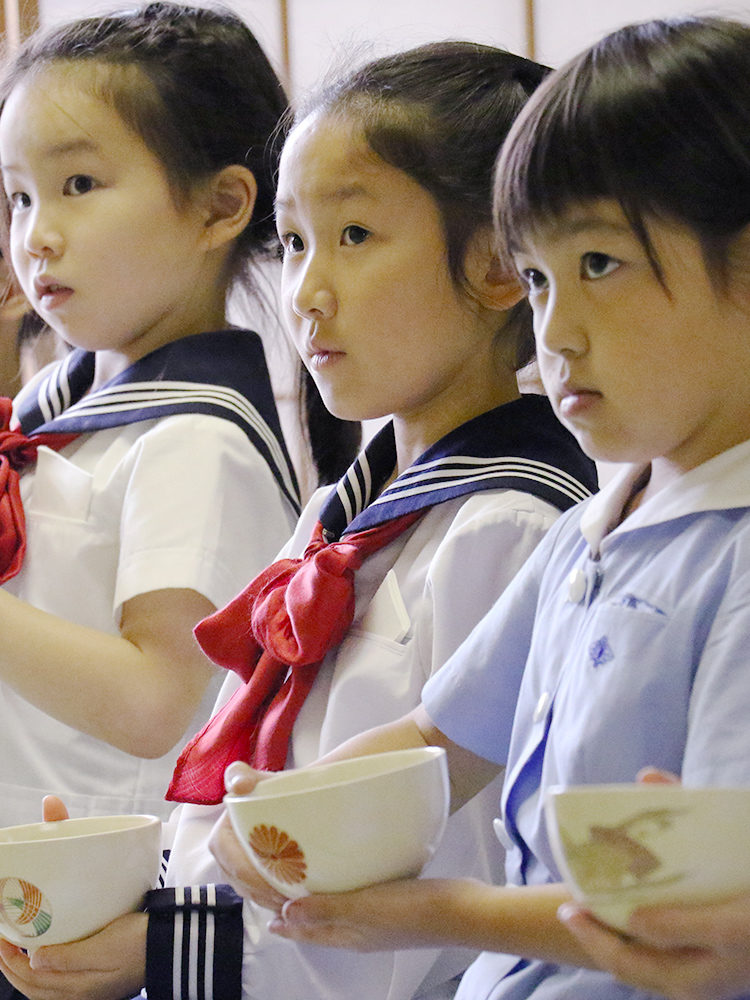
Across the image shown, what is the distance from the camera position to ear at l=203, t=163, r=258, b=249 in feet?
4.75

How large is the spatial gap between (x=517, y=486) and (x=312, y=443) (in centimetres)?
41

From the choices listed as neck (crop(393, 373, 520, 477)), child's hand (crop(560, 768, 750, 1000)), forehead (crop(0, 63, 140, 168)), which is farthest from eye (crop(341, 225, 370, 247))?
child's hand (crop(560, 768, 750, 1000))

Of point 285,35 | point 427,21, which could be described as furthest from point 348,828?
point 285,35

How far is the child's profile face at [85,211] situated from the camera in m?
1.37

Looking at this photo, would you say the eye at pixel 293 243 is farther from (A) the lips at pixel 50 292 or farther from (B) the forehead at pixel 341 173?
(A) the lips at pixel 50 292

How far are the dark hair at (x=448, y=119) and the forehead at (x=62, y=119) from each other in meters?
0.29

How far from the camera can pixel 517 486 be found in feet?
3.50

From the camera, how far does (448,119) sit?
3.69 ft

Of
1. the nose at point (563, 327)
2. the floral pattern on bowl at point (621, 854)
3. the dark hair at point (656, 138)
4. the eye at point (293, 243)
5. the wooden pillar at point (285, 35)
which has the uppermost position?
the dark hair at point (656, 138)

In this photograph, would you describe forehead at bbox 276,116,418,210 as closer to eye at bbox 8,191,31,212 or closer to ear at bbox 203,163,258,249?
ear at bbox 203,163,258,249

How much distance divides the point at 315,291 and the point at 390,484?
0.19m

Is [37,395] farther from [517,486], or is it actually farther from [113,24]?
[517,486]

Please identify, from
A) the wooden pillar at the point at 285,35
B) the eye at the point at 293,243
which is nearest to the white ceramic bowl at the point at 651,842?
the eye at the point at 293,243

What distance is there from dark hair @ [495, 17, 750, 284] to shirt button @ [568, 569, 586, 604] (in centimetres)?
19
